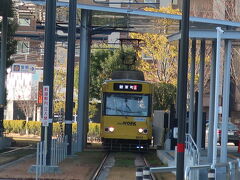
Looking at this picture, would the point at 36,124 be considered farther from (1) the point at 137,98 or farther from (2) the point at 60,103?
(1) the point at 137,98

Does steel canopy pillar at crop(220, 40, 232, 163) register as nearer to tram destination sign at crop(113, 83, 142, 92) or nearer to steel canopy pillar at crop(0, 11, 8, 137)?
tram destination sign at crop(113, 83, 142, 92)

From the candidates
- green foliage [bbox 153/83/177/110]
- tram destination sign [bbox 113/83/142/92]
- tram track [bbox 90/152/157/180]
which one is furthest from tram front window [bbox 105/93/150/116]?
green foliage [bbox 153/83/177/110]

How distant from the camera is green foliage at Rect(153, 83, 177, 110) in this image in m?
44.1

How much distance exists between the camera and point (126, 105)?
95.7 ft

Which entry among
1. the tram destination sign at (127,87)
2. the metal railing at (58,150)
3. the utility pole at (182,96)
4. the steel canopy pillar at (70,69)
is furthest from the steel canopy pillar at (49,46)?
the tram destination sign at (127,87)

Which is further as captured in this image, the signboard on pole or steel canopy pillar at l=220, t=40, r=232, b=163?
steel canopy pillar at l=220, t=40, r=232, b=163

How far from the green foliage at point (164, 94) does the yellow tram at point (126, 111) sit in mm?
14860

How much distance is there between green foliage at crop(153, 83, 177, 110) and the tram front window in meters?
14.8

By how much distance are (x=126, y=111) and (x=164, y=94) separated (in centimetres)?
1596

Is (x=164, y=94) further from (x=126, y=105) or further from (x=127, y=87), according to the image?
(x=127, y=87)

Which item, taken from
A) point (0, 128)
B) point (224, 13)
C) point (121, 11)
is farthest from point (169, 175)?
point (224, 13)

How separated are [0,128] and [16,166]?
12.0 metres

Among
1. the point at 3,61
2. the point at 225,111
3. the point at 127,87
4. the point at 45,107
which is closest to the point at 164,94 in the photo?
the point at 3,61

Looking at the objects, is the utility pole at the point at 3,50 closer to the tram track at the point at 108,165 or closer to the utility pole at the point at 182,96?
the tram track at the point at 108,165
